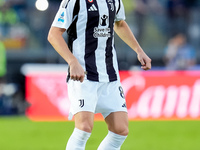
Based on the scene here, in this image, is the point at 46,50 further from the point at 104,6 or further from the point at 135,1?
the point at 104,6

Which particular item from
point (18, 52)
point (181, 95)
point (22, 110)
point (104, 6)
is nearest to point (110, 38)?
point (104, 6)

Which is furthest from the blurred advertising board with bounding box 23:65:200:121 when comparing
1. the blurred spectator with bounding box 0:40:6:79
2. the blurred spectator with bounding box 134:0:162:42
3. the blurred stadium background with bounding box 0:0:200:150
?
the blurred spectator with bounding box 134:0:162:42

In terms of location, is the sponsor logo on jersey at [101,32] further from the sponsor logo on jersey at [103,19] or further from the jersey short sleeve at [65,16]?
the jersey short sleeve at [65,16]

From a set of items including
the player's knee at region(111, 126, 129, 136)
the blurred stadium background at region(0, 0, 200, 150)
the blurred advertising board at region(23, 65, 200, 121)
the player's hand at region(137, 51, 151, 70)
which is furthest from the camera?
the blurred stadium background at region(0, 0, 200, 150)

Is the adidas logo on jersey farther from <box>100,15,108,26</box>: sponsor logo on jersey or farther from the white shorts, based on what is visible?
the white shorts

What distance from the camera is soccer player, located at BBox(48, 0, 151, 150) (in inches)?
179

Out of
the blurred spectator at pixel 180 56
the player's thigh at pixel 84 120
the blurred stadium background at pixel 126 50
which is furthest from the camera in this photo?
the blurred spectator at pixel 180 56

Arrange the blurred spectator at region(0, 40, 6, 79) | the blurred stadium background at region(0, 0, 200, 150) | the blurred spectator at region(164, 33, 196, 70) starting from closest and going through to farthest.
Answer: the blurred stadium background at region(0, 0, 200, 150), the blurred spectator at region(164, 33, 196, 70), the blurred spectator at region(0, 40, 6, 79)

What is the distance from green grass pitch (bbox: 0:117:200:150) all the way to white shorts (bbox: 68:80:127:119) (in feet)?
8.58

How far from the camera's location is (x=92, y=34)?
4699 millimetres

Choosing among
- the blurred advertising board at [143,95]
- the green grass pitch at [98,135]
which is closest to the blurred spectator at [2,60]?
the blurred advertising board at [143,95]

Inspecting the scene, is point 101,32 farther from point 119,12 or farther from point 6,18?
point 6,18

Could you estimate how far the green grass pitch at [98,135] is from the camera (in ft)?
25.1

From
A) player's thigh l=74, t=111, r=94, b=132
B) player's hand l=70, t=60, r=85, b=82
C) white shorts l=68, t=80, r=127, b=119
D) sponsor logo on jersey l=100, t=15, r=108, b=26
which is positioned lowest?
player's thigh l=74, t=111, r=94, b=132
